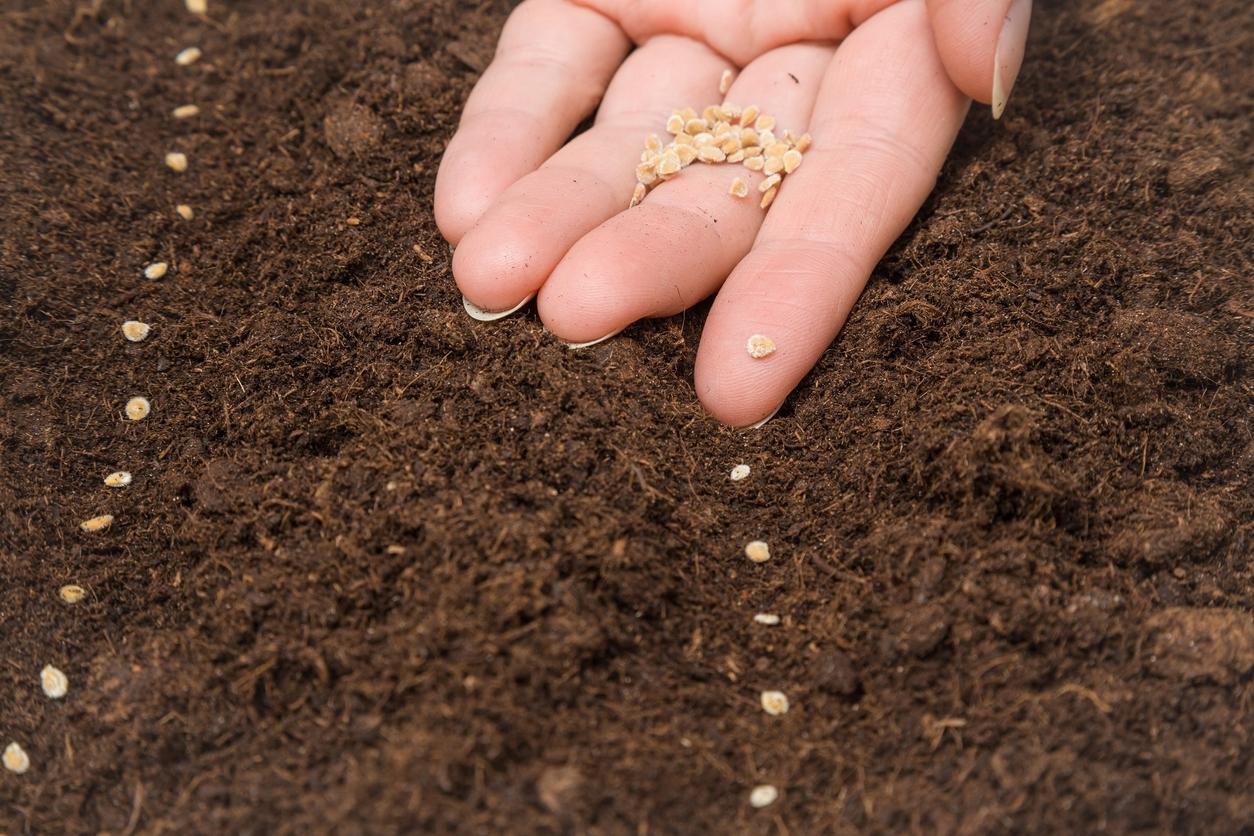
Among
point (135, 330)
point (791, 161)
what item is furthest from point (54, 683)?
point (791, 161)

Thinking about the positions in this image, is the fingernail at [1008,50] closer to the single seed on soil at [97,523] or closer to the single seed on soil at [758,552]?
the single seed on soil at [758,552]

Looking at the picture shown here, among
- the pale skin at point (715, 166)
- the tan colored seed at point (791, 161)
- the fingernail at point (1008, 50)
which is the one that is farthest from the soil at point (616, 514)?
the tan colored seed at point (791, 161)

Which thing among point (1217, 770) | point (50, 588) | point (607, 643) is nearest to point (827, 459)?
point (607, 643)

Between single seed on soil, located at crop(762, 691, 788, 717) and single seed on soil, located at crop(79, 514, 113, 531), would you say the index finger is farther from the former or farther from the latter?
single seed on soil, located at crop(762, 691, 788, 717)

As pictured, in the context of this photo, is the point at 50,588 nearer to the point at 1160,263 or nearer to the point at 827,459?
the point at 827,459

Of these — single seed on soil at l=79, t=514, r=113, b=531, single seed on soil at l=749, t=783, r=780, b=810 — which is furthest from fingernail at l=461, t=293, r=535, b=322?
single seed on soil at l=749, t=783, r=780, b=810

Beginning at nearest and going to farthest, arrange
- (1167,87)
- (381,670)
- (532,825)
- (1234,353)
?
(532,825) → (381,670) → (1234,353) → (1167,87)
